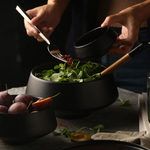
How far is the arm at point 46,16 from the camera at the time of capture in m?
1.17

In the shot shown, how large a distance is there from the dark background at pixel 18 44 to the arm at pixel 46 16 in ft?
1.61

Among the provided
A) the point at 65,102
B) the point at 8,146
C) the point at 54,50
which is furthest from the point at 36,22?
the point at 8,146

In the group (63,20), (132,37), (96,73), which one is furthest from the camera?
(63,20)

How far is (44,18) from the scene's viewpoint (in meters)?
1.22

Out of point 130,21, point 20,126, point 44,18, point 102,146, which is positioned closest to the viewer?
point 102,146

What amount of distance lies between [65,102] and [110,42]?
0.95 feet

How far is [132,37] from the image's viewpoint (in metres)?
1.09

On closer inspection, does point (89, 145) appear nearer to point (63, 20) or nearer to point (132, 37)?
point (132, 37)

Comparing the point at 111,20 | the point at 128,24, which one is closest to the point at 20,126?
the point at 111,20

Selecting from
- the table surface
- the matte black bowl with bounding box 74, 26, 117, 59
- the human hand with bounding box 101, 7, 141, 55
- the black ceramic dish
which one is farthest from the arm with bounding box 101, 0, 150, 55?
the black ceramic dish

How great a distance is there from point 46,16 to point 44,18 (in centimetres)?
2

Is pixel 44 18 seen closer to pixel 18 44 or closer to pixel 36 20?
A: pixel 36 20

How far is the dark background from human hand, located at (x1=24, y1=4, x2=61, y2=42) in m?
0.50

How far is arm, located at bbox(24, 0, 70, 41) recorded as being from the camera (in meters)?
1.17
